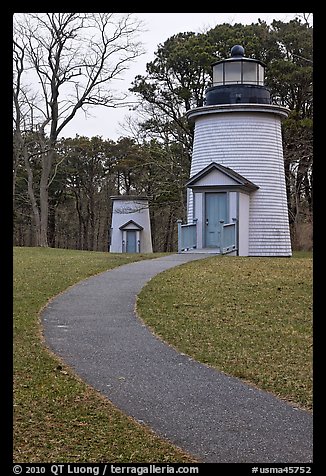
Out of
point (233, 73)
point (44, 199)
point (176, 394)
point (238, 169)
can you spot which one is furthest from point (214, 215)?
point (176, 394)

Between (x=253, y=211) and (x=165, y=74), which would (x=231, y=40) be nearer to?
(x=165, y=74)

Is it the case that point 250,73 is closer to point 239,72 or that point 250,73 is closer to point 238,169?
point 239,72

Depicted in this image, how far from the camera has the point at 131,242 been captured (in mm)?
33688

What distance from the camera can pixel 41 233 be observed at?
29.8 meters

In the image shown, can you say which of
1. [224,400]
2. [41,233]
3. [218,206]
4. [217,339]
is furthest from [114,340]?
[41,233]

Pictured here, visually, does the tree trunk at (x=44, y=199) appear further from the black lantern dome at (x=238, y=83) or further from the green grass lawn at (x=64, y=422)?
the green grass lawn at (x=64, y=422)

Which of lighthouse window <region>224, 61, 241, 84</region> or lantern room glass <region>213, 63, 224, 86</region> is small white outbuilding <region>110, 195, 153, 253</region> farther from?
lighthouse window <region>224, 61, 241, 84</region>

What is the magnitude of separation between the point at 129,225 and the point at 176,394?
27.2m

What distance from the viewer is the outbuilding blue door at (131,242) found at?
110 feet

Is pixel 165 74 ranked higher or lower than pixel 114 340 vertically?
higher

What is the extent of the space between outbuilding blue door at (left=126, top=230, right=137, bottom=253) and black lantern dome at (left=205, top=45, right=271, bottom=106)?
1097cm

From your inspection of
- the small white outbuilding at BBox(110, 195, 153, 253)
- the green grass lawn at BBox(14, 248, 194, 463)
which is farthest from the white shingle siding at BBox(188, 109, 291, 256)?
the green grass lawn at BBox(14, 248, 194, 463)

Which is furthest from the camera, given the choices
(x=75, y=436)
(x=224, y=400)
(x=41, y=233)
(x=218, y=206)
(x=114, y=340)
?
(x=41, y=233)

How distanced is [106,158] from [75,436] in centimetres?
3234
